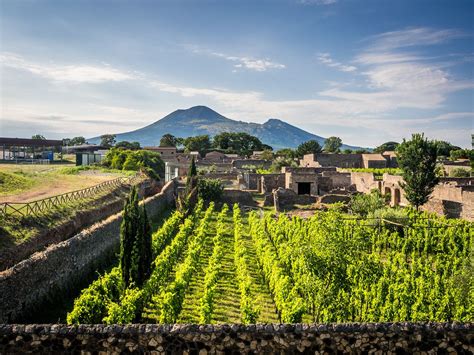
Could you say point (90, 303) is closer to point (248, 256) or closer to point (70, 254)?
point (70, 254)

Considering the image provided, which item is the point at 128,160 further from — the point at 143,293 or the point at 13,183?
the point at 143,293

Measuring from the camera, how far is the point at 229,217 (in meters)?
36.0

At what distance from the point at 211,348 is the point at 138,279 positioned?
784 cm

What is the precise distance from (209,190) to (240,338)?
3162 centimetres

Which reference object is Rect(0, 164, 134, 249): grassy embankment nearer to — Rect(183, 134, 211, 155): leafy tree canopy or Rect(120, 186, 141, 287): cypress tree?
Rect(120, 186, 141, 287): cypress tree

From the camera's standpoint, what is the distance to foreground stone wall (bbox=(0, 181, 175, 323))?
503 inches

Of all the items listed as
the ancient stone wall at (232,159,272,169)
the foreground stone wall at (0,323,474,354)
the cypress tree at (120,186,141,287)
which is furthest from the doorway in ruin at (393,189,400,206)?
the foreground stone wall at (0,323,474,354)

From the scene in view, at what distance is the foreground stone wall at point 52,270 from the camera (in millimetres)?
12773

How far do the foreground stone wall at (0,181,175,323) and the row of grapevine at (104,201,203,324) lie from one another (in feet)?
8.53

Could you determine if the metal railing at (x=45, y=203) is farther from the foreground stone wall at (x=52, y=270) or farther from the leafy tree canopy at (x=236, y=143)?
the leafy tree canopy at (x=236, y=143)

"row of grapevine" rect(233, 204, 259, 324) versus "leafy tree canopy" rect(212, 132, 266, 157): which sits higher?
"leafy tree canopy" rect(212, 132, 266, 157)

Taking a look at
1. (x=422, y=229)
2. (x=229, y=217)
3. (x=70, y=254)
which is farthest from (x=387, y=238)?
(x=70, y=254)

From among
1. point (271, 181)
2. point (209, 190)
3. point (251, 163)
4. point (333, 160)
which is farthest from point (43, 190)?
point (333, 160)

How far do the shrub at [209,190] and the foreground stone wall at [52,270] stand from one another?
17115 millimetres
